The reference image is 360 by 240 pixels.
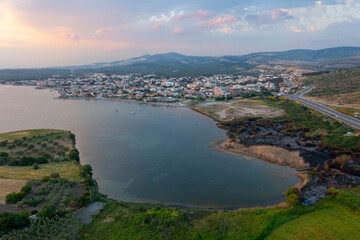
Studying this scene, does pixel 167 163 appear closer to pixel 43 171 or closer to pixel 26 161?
pixel 43 171

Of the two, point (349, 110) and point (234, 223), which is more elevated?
point (349, 110)

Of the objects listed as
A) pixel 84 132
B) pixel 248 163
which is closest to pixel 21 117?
pixel 84 132

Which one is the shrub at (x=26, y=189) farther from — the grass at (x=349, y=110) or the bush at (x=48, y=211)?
the grass at (x=349, y=110)

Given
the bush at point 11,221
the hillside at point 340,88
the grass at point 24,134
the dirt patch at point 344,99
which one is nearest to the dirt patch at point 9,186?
the bush at point 11,221

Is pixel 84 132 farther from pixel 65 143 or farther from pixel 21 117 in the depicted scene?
pixel 21 117

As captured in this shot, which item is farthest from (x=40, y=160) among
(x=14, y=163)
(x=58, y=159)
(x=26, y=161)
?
(x=14, y=163)
